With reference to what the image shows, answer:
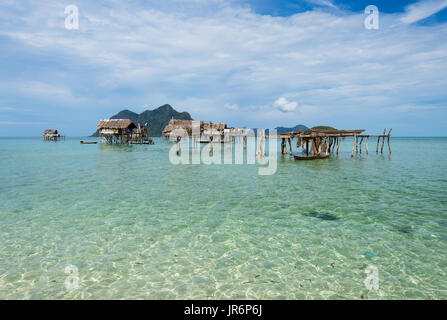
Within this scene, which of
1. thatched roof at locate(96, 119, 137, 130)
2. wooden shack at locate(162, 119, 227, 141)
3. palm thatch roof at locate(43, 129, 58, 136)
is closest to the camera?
wooden shack at locate(162, 119, 227, 141)

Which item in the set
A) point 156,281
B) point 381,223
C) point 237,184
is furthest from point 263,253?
point 237,184

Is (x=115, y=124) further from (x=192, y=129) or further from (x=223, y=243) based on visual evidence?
(x=223, y=243)

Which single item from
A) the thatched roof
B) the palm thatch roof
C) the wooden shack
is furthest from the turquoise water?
the palm thatch roof

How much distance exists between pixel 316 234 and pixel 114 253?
515 cm

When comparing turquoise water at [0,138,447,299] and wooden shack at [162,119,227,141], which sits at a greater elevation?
→ wooden shack at [162,119,227,141]

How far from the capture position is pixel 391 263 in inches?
202

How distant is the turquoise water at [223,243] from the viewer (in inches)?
174

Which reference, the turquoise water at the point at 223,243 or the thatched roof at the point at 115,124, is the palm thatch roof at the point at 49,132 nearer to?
the thatched roof at the point at 115,124

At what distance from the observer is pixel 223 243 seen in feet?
20.1

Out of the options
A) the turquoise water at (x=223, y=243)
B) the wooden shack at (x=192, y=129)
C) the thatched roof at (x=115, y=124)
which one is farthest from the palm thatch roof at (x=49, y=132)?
the turquoise water at (x=223, y=243)

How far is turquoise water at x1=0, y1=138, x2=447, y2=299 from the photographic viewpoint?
14.5ft

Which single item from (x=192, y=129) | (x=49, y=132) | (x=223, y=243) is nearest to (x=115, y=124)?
(x=192, y=129)

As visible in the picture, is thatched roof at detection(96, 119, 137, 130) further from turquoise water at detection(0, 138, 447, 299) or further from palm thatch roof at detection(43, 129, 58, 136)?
turquoise water at detection(0, 138, 447, 299)
